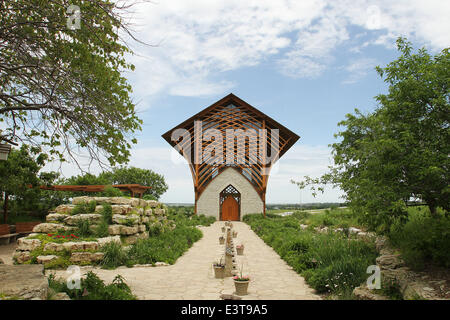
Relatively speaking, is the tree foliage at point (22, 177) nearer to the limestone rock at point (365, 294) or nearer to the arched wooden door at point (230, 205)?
the limestone rock at point (365, 294)

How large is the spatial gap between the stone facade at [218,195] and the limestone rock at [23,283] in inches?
870

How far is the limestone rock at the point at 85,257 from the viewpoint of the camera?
8.16 meters

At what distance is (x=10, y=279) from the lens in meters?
4.57

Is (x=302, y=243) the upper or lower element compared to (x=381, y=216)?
lower

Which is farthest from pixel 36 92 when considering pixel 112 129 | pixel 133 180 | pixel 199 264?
pixel 133 180

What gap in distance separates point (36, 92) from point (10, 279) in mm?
3595

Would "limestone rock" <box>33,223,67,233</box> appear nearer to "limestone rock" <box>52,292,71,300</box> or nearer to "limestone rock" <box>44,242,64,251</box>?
"limestone rock" <box>44,242,64,251</box>

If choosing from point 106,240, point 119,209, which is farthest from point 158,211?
point 106,240

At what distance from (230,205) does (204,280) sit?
69.3ft

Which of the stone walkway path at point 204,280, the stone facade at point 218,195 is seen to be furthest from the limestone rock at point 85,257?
the stone facade at point 218,195

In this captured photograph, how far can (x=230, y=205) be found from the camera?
27.8 m

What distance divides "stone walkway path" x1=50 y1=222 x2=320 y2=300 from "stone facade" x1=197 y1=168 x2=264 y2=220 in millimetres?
17457

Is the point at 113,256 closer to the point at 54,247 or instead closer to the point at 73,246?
the point at 73,246

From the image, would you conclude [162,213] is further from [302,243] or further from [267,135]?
[267,135]
